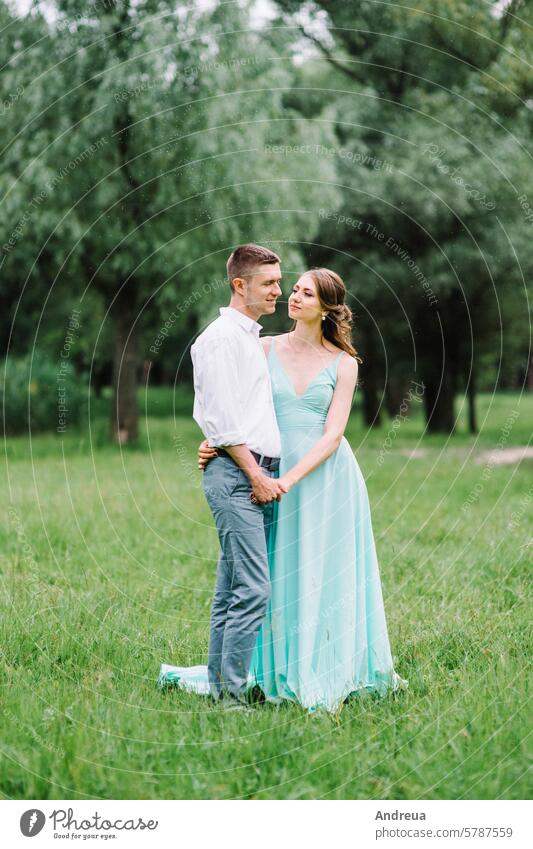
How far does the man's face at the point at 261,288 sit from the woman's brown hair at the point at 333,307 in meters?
0.24

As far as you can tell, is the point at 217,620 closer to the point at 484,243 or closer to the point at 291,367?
the point at 291,367

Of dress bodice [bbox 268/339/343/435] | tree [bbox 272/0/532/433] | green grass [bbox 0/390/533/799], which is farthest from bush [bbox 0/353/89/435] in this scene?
dress bodice [bbox 268/339/343/435]

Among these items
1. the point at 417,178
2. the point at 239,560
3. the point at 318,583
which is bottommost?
the point at 318,583

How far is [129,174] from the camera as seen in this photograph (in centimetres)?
1584

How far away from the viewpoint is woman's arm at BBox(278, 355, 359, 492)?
4746 mm

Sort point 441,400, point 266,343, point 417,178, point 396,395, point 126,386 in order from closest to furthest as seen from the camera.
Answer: point 266,343, point 126,386, point 417,178, point 441,400, point 396,395

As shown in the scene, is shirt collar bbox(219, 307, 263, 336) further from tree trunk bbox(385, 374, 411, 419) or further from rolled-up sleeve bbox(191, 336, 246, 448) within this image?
tree trunk bbox(385, 374, 411, 419)

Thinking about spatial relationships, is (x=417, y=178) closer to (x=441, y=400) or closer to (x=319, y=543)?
(x=441, y=400)

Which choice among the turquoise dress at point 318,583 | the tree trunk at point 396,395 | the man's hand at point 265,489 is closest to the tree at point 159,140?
the turquoise dress at point 318,583

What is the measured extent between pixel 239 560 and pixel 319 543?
1.54 ft

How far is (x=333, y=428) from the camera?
4840 mm

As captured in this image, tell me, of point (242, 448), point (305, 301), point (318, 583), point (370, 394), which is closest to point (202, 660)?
point (318, 583)

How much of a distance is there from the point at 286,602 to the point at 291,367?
4.25 ft
